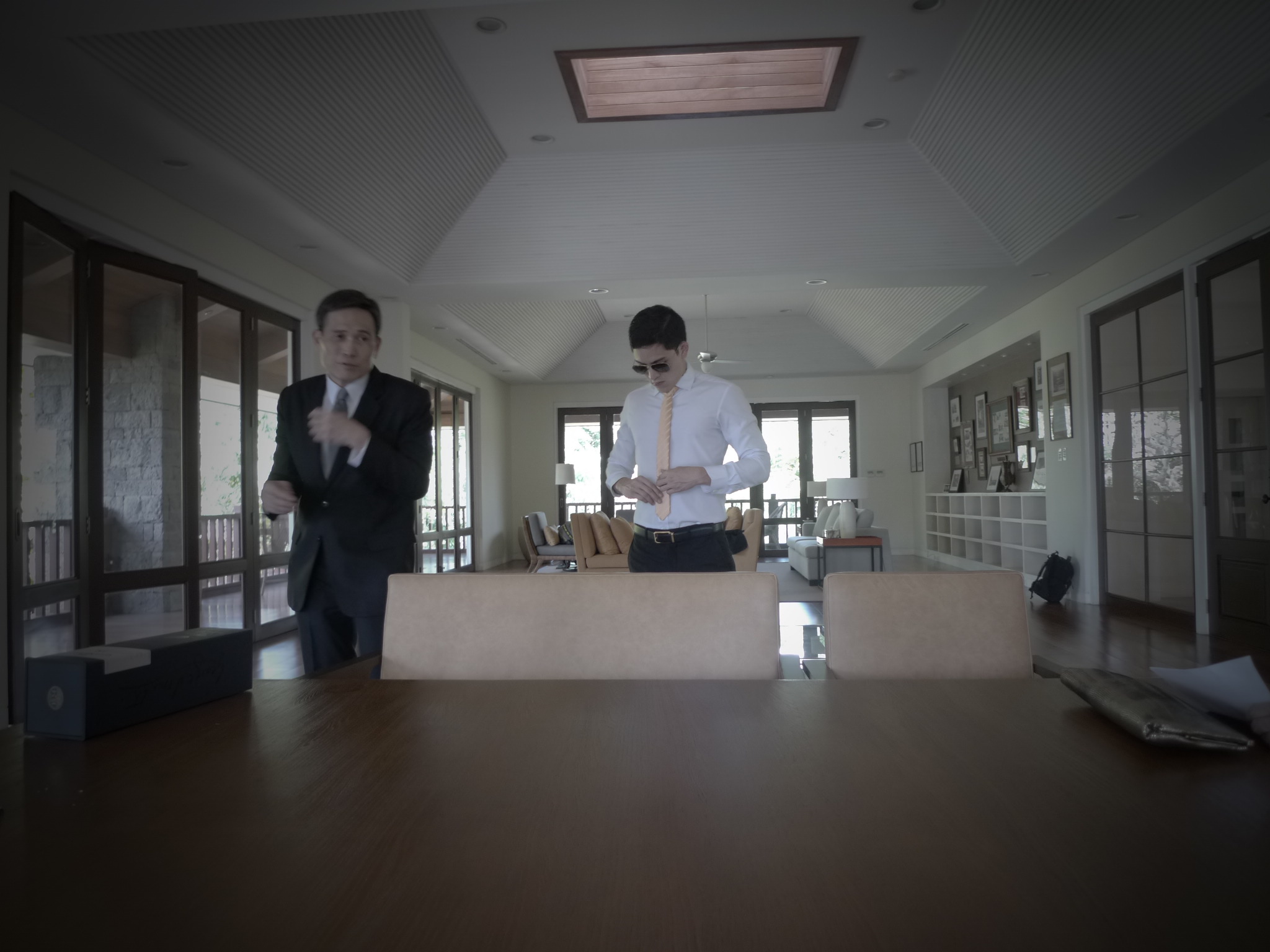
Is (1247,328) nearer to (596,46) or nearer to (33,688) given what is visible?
(596,46)

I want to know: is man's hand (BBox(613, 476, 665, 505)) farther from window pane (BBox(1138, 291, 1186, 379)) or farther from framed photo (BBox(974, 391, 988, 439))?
framed photo (BBox(974, 391, 988, 439))

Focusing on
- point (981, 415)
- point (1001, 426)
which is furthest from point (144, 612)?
point (981, 415)

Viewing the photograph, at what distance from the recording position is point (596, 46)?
13.6 feet

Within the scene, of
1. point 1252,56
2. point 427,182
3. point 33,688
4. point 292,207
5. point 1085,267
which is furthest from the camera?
point 1085,267

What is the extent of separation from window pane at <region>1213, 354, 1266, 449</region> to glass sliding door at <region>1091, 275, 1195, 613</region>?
1.00 ft

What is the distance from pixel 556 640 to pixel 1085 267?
679 cm

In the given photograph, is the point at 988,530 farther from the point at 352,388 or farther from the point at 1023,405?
the point at 352,388

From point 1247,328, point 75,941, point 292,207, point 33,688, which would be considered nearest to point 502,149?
point 292,207

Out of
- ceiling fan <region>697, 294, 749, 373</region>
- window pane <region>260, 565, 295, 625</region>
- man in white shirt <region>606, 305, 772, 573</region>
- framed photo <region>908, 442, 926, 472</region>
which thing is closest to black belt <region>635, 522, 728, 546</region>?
man in white shirt <region>606, 305, 772, 573</region>

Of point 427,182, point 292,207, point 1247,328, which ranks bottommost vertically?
point 1247,328

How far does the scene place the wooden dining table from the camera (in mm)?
456

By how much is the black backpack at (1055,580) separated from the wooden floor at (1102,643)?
0.83ft

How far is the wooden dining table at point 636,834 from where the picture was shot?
17.9 inches

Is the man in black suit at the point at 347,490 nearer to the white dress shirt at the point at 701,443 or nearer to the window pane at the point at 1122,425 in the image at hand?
the white dress shirt at the point at 701,443
